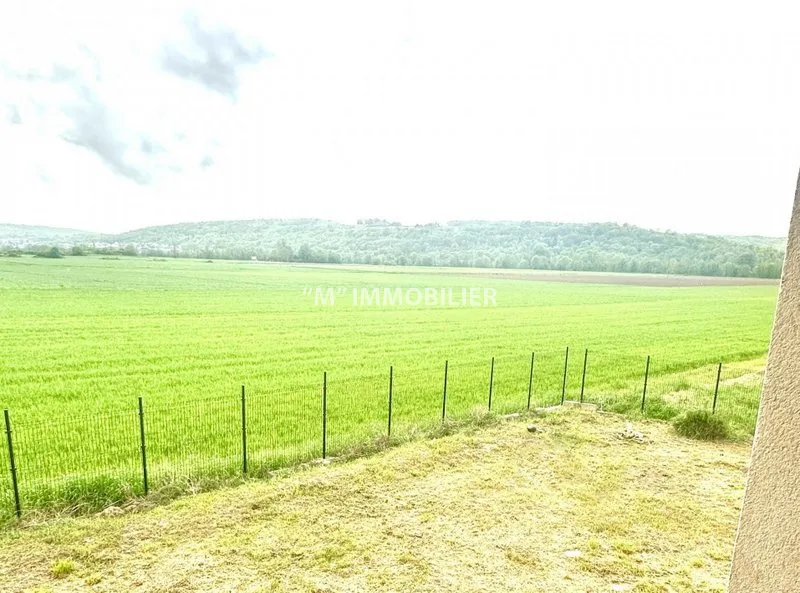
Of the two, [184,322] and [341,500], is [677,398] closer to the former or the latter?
[341,500]

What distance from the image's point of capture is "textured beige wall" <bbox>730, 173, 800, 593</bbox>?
2027 mm

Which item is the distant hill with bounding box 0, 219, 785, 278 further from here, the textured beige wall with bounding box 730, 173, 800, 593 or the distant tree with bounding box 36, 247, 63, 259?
the textured beige wall with bounding box 730, 173, 800, 593

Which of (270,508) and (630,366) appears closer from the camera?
(270,508)

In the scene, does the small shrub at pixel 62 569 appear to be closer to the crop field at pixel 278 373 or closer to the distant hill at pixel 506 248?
the crop field at pixel 278 373

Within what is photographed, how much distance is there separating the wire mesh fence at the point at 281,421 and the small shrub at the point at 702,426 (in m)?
0.68

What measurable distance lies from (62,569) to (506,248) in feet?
605

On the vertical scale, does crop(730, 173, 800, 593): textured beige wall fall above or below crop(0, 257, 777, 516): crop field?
above

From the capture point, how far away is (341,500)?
26.0 feet

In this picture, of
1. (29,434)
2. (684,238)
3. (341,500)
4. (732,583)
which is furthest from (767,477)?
(684,238)

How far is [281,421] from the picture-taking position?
13.1m

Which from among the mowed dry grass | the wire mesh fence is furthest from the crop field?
the mowed dry grass

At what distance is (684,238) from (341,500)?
190 metres

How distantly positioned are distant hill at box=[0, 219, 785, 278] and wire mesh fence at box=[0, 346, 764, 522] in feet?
411

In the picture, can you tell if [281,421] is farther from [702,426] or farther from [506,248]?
[506,248]
